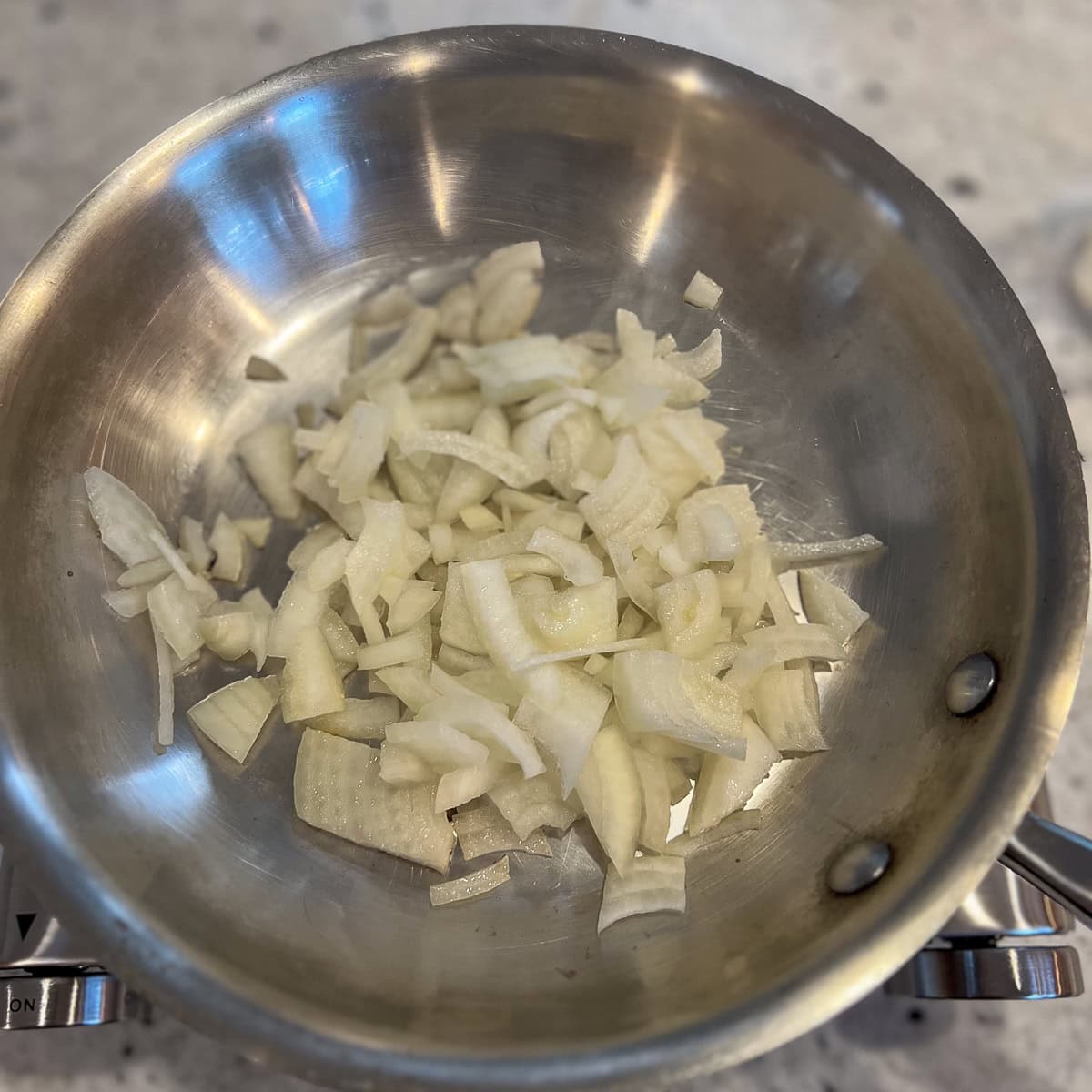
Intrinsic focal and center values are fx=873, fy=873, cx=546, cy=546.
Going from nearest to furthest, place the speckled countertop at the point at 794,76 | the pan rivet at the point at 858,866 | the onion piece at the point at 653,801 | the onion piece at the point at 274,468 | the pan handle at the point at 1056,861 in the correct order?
the pan handle at the point at 1056,861 < the pan rivet at the point at 858,866 < the onion piece at the point at 653,801 < the onion piece at the point at 274,468 < the speckled countertop at the point at 794,76

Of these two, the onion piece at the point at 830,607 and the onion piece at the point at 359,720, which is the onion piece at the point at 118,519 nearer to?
the onion piece at the point at 359,720

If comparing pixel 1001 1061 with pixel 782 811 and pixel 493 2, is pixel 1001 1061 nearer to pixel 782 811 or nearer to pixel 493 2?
pixel 782 811

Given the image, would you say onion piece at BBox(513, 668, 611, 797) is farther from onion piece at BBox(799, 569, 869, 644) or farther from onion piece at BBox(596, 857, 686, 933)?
onion piece at BBox(799, 569, 869, 644)

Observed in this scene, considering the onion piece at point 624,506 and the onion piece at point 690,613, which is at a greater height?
the onion piece at point 624,506

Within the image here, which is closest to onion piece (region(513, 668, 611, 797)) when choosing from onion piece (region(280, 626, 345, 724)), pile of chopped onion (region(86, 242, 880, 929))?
pile of chopped onion (region(86, 242, 880, 929))

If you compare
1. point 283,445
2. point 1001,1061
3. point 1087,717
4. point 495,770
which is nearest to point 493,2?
point 283,445

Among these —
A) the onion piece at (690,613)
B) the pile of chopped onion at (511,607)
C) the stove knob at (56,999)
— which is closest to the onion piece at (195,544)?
the pile of chopped onion at (511,607)
